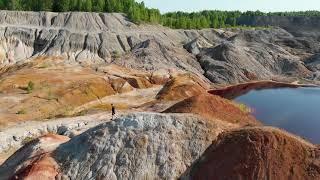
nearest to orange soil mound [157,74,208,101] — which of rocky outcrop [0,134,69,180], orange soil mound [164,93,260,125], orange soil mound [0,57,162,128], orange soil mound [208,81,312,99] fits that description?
orange soil mound [0,57,162,128]

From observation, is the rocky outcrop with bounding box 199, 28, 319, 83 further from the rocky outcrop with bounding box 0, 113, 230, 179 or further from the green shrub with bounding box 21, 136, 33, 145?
the rocky outcrop with bounding box 0, 113, 230, 179

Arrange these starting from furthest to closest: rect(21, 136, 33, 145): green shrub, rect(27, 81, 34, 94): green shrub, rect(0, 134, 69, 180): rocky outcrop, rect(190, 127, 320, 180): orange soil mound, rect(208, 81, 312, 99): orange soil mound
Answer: rect(208, 81, 312, 99): orange soil mound → rect(27, 81, 34, 94): green shrub → rect(21, 136, 33, 145): green shrub → rect(0, 134, 69, 180): rocky outcrop → rect(190, 127, 320, 180): orange soil mound

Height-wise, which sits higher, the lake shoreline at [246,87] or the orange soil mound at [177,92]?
the orange soil mound at [177,92]

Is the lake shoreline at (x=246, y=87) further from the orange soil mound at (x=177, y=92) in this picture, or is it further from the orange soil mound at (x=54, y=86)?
the orange soil mound at (x=54, y=86)

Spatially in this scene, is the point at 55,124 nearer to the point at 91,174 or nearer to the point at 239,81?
the point at 91,174

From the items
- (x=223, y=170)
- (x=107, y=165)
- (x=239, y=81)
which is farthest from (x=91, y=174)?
(x=239, y=81)

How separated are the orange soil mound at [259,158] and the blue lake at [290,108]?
16.9m

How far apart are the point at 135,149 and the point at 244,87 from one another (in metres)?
62.1

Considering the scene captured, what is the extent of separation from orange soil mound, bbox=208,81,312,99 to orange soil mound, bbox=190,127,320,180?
48.5m

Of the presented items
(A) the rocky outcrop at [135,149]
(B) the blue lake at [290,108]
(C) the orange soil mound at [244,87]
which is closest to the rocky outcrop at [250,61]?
(C) the orange soil mound at [244,87]

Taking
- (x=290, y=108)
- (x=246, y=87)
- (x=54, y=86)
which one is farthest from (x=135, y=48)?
(x=290, y=108)

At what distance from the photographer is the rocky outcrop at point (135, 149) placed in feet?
94.3

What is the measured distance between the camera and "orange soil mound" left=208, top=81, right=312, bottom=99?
81.5 meters

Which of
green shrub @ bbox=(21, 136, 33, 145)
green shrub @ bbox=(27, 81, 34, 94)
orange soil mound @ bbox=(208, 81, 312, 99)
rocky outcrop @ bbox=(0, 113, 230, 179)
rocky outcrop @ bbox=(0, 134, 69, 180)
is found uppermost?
rocky outcrop @ bbox=(0, 113, 230, 179)
